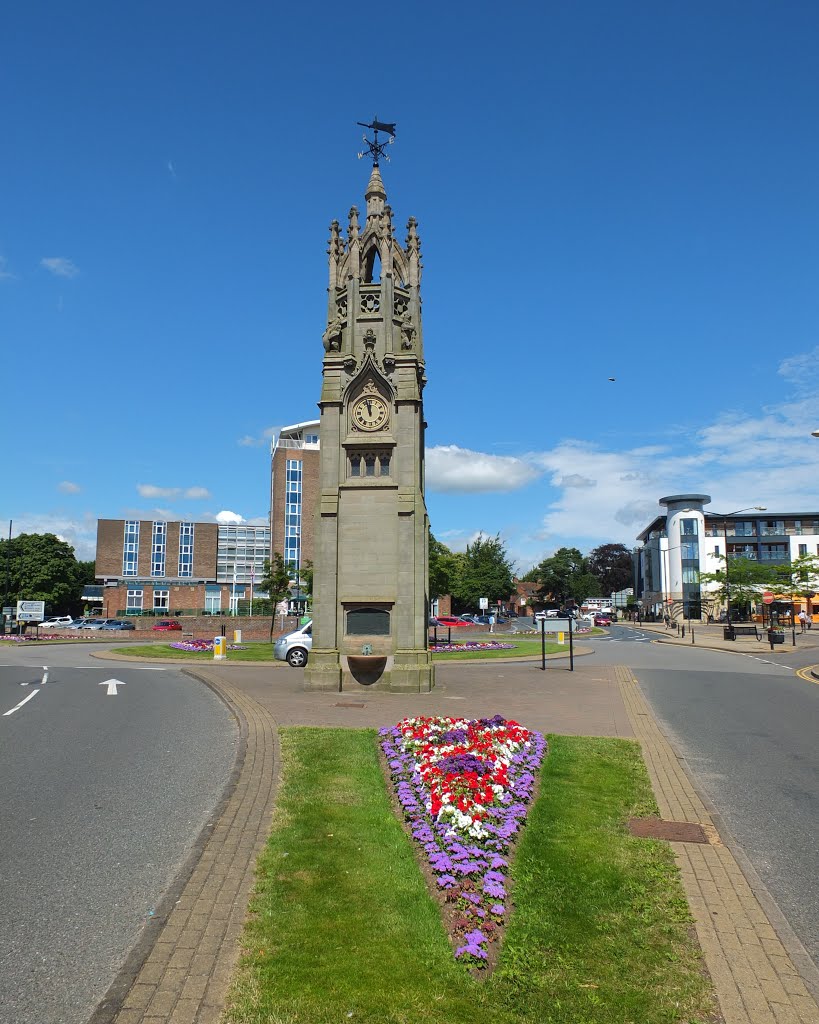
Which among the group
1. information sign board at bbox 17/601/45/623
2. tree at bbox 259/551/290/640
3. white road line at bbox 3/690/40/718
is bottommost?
white road line at bbox 3/690/40/718

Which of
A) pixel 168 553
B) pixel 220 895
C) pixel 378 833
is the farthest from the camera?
pixel 168 553

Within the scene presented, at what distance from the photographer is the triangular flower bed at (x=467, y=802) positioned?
5234 millimetres

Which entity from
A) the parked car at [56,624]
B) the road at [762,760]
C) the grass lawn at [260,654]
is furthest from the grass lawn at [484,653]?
the parked car at [56,624]

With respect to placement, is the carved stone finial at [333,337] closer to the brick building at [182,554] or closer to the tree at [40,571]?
the tree at [40,571]

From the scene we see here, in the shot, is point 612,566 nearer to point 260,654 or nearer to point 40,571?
point 40,571

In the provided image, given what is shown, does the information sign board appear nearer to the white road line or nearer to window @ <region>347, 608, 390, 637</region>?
the white road line

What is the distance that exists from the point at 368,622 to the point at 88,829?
12206 mm

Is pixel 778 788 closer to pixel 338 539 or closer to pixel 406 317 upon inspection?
pixel 338 539

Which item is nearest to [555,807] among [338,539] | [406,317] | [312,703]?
[312,703]

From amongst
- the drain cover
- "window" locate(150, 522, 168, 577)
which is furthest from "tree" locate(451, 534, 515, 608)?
the drain cover

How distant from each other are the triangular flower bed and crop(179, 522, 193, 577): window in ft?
300

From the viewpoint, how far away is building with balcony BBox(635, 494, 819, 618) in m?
91.4

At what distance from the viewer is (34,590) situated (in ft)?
251

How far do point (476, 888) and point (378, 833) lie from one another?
5.23 ft
